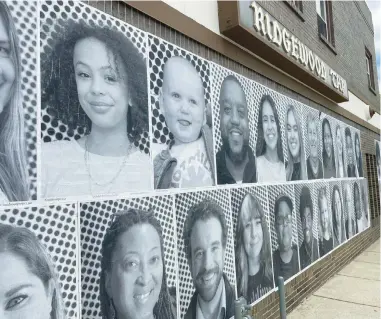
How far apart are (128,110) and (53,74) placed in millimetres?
702

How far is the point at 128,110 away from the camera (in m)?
2.76

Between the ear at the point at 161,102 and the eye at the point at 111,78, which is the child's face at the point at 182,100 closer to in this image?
the ear at the point at 161,102

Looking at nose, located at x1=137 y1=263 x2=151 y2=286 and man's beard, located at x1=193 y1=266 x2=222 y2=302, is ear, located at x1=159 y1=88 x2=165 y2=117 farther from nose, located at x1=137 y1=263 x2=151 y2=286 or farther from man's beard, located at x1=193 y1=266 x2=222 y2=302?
man's beard, located at x1=193 y1=266 x2=222 y2=302

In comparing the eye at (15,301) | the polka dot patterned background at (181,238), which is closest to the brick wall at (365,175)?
the polka dot patterned background at (181,238)

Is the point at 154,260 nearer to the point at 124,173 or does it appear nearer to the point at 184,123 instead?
the point at 124,173

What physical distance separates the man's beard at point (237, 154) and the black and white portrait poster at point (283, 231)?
847 millimetres

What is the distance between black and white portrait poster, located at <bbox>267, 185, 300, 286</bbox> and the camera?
15.5 feet

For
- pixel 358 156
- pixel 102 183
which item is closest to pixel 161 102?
pixel 102 183

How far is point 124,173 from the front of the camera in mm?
2650

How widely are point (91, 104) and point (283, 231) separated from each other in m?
3.81

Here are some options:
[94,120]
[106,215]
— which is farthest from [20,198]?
[94,120]

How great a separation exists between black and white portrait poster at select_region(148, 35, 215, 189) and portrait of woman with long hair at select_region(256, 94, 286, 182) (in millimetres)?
1294

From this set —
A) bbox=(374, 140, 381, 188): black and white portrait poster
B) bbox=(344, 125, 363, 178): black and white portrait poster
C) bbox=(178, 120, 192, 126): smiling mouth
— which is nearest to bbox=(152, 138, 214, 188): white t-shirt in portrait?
bbox=(178, 120, 192, 126): smiling mouth

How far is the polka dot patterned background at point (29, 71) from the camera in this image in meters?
2.11
